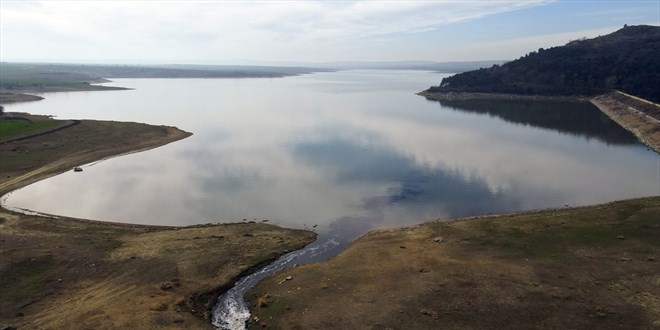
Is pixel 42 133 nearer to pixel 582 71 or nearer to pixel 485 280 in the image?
pixel 485 280

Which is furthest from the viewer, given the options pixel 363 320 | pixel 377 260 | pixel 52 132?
pixel 52 132

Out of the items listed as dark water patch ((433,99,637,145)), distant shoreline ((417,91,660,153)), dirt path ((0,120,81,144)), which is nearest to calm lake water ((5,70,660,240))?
dark water patch ((433,99,637,145))

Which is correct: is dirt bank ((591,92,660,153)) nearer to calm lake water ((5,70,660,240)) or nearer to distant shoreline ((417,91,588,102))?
calm lake water ((5,70,660,240))

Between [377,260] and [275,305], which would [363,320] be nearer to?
[275,305]

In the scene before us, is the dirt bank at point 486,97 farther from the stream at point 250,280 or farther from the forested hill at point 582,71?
the stream at point 250,280

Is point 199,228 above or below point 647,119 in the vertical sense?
below

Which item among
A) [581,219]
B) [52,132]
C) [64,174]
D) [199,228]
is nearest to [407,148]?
[581,219]
